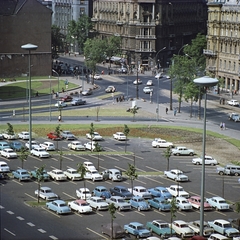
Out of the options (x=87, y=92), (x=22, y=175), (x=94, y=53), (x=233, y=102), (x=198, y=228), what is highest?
(x=94, y=53)

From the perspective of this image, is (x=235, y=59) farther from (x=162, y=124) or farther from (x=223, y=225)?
(x=223, y=225)

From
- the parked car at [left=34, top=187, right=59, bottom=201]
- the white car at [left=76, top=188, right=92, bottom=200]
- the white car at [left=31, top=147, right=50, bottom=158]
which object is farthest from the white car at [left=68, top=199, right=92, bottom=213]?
the white car at [left=31, top=147, right=50, bottom=158]

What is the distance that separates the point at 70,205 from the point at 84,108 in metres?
63.2

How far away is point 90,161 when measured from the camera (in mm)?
103062

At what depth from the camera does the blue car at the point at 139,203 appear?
82.9 meters

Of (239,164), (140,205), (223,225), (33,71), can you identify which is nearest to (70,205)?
(140,205)

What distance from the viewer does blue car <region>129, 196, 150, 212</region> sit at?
272 ft

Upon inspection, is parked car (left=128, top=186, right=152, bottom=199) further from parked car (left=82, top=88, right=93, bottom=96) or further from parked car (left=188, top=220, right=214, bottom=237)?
parked car (left=82, top=88, right=93, bottom=96)

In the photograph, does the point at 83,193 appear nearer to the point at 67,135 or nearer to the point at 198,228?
the point at 198,228

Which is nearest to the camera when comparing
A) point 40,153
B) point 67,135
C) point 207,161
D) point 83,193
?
point 83,193

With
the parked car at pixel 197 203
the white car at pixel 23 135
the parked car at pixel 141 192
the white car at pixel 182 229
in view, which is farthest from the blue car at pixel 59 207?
the white car at pixel 23 135

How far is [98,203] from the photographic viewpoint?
270 ft

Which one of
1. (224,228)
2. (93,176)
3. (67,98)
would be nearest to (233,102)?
(67,98)

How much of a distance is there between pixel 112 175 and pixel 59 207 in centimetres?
1480
